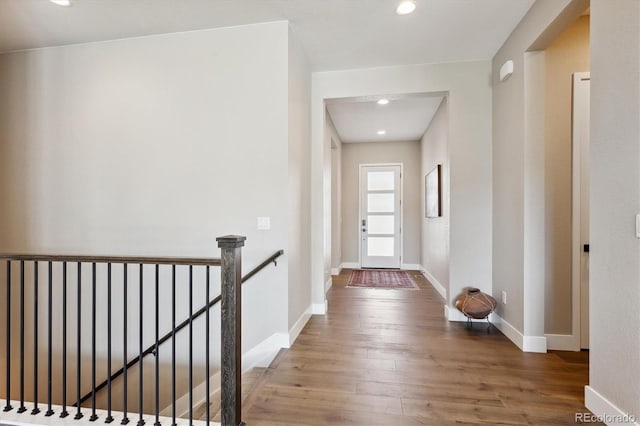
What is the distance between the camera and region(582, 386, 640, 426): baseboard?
5.09 ft

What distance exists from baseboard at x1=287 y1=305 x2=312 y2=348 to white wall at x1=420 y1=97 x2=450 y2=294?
1770mm

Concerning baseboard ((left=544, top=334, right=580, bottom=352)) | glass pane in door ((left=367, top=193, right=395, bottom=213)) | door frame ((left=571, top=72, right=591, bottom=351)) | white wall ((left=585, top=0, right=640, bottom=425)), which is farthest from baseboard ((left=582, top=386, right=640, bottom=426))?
glass pane in door ((left=367, top=193, right=395, bottom=213))

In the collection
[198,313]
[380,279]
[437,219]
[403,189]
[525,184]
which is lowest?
[380,279]

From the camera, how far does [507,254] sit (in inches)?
118

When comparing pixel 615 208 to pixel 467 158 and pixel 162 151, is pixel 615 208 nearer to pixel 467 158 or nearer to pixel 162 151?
pixel 467 158

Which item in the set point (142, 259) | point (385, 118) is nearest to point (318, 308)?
point (142, 259)

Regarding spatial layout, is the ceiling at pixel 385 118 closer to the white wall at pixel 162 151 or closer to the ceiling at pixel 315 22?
the ceiling at pixel 315 22

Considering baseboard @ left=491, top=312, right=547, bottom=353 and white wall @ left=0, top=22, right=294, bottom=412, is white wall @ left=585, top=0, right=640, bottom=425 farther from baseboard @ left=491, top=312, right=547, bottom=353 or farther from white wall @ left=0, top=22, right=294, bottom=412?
white wall @ left=0, top=22, right=294, bottom=412

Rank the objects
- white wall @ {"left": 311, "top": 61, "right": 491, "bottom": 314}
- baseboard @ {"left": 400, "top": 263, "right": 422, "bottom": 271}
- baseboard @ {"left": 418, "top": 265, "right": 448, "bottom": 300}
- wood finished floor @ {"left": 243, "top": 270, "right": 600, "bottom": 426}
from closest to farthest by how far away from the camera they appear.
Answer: wood finished floor @ {"left": 243, "top": 270, "right": 600, "bottom": 426} < white wall @ {"left": 311, "top": 61, "right": 491, "bottom": 314} < baseboard @ {"left": 418, "top": 265, "right": 448, "bottom": 300} < baseboard @ {"left": 400, "top": 263, "right": 422, "bottom": 271}

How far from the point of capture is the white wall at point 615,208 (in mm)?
1515

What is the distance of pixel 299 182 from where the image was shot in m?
3.20

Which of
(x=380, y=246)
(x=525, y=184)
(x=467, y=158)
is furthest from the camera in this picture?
(x=380, y=246)

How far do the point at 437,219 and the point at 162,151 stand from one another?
13.3 feet

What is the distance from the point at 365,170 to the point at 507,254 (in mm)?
4400
